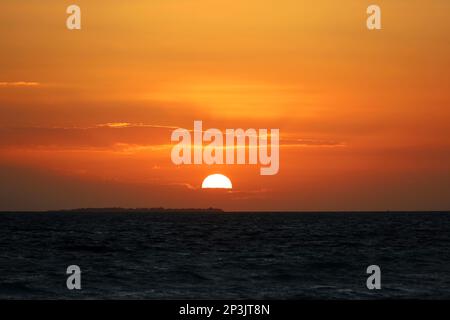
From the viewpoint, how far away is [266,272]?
3912 centimetres

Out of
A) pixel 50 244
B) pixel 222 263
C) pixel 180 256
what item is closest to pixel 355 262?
pixel 222 263

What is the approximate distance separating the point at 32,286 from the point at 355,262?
22040 millimetres

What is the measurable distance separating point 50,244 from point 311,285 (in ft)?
114

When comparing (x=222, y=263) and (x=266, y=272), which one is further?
(x=222, y=263)

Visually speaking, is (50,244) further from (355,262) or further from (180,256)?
(355,262)
